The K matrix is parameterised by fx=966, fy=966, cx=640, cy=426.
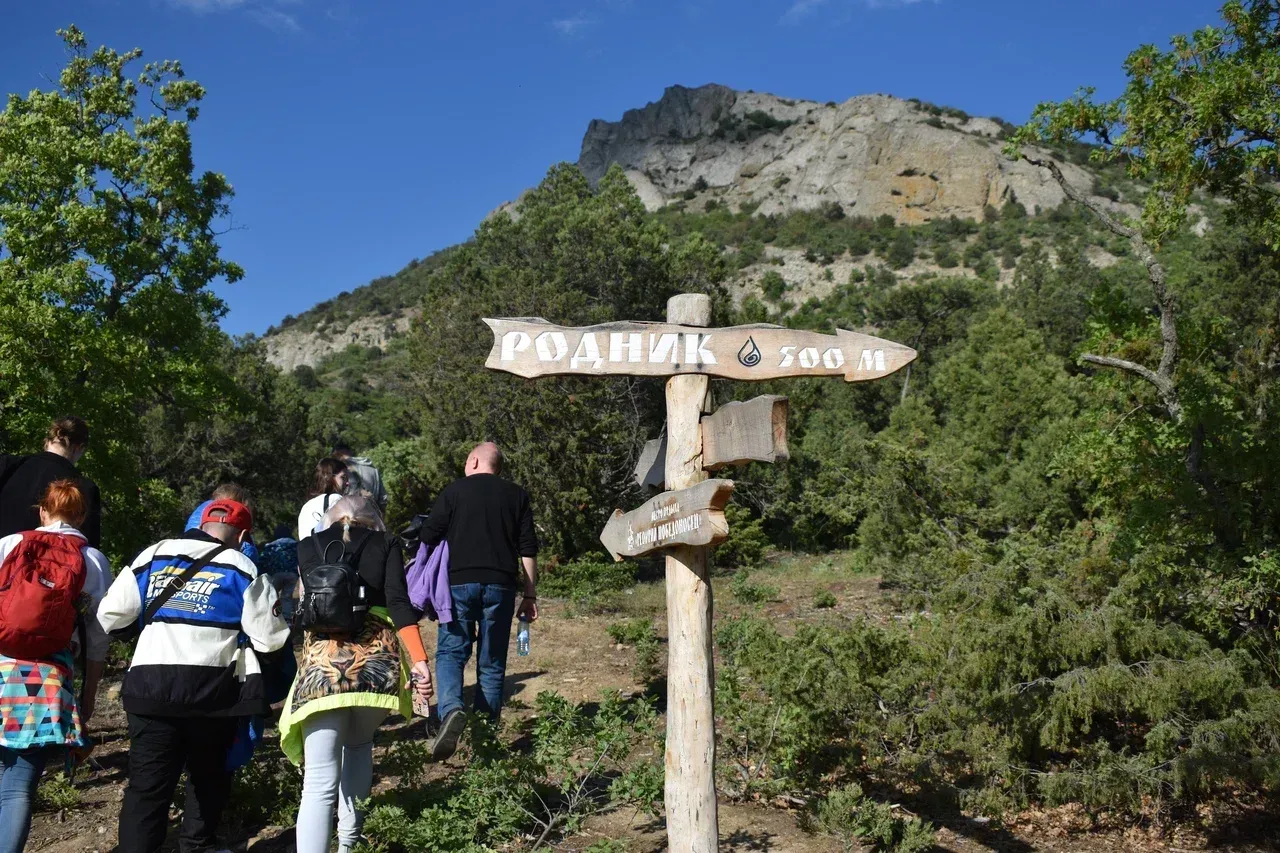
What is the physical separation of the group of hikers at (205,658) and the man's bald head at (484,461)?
4.61 feet

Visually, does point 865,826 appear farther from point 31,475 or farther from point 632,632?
point 31,475

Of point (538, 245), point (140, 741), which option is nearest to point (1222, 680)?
point (140, 741)

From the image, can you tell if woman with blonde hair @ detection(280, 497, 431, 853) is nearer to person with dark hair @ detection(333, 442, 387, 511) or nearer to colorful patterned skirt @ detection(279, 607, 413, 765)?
colorful patterned skirt @ detection(279, 607, 413, 765)

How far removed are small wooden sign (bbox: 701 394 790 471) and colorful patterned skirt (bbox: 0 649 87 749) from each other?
2597 mm

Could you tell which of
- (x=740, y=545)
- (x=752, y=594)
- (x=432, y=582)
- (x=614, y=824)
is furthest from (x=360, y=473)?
(x=740, y=545)

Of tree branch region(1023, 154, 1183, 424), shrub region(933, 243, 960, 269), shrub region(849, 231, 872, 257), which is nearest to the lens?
tree branch region(1023, 154, 1183, 424)

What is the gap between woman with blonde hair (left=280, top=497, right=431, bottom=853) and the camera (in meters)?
3.46

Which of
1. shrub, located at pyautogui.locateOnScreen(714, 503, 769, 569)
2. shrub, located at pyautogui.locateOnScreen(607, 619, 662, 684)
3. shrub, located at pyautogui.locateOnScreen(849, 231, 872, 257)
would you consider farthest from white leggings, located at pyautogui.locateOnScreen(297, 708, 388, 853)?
shrub, located at pyautogui.locateOnScreen(849, 231, 872, 257)

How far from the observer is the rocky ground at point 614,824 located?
4.43 meters

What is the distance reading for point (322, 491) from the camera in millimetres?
4914

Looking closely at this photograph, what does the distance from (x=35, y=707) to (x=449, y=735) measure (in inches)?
67.4

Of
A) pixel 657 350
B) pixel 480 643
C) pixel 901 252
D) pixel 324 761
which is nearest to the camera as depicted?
pixel 324 761

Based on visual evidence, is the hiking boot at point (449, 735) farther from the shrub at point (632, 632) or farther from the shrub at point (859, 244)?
the shrub at point (859, 244)

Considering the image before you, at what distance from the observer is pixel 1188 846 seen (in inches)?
219
